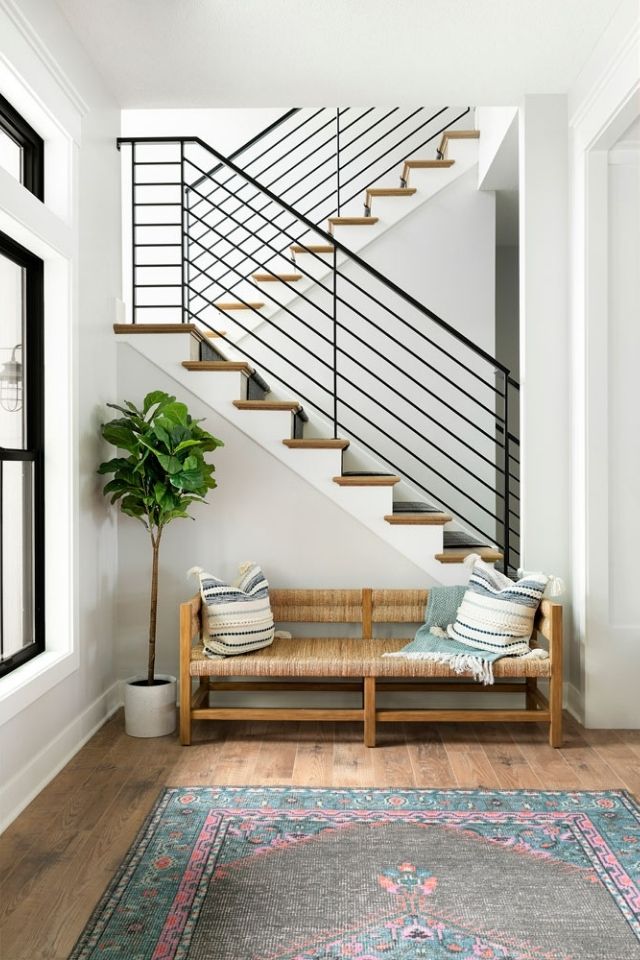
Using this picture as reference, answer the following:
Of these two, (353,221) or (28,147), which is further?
(353,221)

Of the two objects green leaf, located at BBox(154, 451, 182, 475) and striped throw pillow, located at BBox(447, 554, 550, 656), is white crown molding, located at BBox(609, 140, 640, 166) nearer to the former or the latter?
striped throw pillow, located at BBox(447, 554, 550, 656)

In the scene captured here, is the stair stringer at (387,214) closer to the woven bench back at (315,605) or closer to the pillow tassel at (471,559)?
the woven bench back at (315,605)

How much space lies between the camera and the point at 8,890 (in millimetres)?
2410

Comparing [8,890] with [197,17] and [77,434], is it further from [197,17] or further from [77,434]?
[197,17]

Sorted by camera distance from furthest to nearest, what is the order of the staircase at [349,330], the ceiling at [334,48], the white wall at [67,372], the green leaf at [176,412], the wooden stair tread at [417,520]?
the staircase at [349,330] < the wooden stair tread at [417,520] < the green leaf at [176,412] < the ceiling at [334,48] < the white wall at [67,372]

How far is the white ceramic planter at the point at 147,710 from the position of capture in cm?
378

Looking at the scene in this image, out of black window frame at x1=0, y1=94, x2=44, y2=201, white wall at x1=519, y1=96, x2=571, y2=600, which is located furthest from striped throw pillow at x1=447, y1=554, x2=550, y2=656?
black window frame at x1=0, y1=94, x2=44, y2=201

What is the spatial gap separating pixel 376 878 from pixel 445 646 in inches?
58.8

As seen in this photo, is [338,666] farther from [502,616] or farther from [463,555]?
[463,555]

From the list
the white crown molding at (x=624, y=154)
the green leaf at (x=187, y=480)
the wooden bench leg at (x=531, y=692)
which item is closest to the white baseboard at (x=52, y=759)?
the green leaf at (x=187, y=480)

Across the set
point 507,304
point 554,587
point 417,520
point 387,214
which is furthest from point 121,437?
point 507,304

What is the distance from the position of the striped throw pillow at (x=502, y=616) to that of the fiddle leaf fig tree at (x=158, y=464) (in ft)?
4.41

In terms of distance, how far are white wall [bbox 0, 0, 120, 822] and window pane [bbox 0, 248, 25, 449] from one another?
0.13 m

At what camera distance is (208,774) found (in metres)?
3.34
